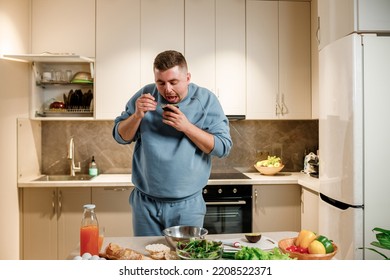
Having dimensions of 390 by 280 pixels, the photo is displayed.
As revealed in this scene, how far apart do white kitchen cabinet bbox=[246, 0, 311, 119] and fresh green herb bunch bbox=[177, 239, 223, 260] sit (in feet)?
5.10

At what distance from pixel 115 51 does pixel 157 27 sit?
267 mm

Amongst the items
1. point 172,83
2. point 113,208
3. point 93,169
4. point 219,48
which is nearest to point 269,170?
point 219,48

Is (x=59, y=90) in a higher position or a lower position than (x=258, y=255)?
higher

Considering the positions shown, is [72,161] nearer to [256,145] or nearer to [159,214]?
[256,145]

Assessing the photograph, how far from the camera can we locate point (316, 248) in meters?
0.82

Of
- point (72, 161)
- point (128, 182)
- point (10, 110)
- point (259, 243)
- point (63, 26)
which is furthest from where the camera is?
point (72, 161)

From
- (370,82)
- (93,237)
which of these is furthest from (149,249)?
(370,82)

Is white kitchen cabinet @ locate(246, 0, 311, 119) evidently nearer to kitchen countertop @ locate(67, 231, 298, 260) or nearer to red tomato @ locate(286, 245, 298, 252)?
kitchen countertop @ locate(67, 231, 298, 260)

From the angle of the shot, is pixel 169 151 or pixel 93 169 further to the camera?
pixel 93 169

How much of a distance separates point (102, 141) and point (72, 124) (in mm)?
203

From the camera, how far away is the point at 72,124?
247cm

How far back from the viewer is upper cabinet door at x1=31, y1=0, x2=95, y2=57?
7.35 feet

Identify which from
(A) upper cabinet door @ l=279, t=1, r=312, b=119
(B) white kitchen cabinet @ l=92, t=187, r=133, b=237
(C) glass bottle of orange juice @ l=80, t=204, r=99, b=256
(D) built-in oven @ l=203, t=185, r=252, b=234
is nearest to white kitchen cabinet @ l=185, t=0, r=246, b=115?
(A) upper cabinet door @ l=279, t=1, r=312, b=119

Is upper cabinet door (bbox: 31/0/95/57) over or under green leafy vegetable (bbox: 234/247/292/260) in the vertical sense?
over
